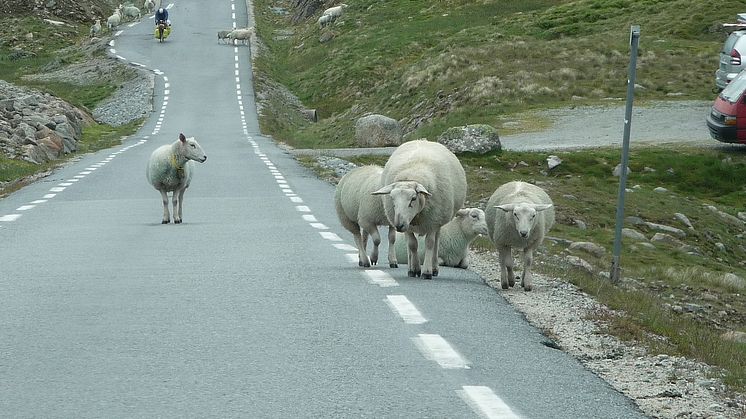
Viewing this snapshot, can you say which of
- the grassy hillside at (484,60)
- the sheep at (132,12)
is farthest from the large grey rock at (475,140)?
the sheep at (132,12)

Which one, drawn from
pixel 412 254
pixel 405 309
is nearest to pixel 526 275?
pixel 412 254

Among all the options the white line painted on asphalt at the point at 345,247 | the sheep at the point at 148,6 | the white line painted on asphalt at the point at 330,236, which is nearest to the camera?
the white line painted on asphalt at the point at 345,247

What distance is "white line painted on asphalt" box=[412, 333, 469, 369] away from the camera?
8398 millimetres

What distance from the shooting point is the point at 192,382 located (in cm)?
776

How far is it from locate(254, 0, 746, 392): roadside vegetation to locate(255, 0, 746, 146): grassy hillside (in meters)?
0.11

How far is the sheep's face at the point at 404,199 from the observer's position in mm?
12156

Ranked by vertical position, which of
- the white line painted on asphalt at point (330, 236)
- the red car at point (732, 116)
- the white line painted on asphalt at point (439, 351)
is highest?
the white line painted on asphalt at point (439, 351)

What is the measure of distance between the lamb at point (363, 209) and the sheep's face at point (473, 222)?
145 centimetres

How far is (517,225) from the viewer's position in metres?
12.5

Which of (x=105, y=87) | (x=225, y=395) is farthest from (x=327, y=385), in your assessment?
(x=105, y=87)

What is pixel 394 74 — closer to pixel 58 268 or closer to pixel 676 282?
pixel 676 282

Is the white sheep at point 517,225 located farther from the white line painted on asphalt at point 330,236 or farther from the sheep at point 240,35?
the sheep at point 240,35

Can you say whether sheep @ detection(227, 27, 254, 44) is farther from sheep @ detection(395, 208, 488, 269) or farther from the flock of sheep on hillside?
the flock of sheep on hillside

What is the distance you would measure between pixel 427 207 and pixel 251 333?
146 inches
